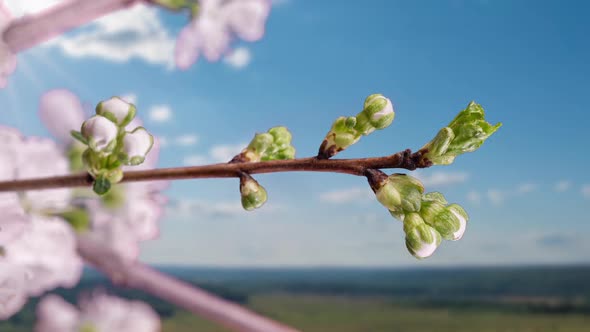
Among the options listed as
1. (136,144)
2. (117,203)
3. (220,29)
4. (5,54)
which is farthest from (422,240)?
(220,29)

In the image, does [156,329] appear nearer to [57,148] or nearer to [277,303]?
[57,148]

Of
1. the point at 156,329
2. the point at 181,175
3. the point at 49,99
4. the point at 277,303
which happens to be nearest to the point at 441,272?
the point at 277,303

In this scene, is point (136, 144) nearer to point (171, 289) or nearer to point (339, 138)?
point (339, 138)

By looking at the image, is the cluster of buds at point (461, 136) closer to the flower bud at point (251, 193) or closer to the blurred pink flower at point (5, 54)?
the flower bud at point (251, 193)

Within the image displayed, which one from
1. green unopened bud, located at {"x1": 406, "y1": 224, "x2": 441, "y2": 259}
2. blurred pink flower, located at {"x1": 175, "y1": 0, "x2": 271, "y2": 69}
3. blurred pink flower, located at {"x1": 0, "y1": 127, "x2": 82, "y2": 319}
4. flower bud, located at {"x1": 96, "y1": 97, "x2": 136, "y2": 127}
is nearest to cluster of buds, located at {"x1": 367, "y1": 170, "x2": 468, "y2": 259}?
green unopened bud, located at {"x1": 406, "y1": 224, "x2": 441, "y2": 259}

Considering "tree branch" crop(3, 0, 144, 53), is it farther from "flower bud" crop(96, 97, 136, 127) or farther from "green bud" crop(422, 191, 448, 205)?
"green bud" crop(422, 191, 448, 205)

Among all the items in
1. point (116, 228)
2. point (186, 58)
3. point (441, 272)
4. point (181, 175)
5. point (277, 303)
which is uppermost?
point (441, 272)
